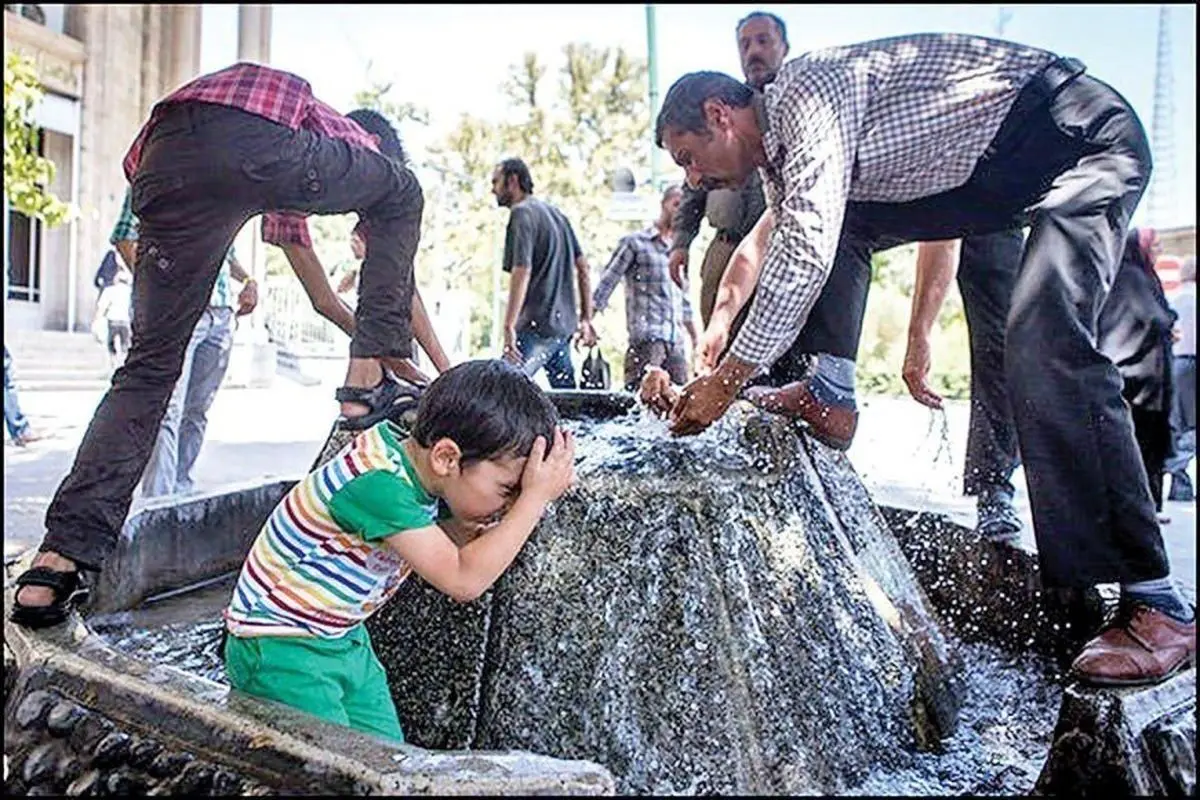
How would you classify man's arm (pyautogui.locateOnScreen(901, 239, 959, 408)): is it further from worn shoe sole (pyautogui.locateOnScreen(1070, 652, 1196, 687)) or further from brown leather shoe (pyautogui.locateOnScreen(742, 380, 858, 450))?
worn shoe sole (pyautogui.locateOnScreen(1070, 652, 1196, 687))

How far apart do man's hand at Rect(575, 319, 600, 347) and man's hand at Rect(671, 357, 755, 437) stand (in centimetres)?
492

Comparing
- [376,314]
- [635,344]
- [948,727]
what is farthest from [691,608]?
[635,344]

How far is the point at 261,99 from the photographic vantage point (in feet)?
8.64

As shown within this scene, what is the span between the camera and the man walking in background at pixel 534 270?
669 centimetres

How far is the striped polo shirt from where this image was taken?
1.79m

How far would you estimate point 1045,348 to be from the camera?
2148 millimetres

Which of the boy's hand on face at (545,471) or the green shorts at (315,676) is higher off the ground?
the boy's hand on face at (545,471)

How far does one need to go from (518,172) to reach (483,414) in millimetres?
5276

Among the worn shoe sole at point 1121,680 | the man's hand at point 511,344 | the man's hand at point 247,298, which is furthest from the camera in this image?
the man's hand at point 511,344

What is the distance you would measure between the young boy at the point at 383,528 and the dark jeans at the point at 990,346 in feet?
7.78

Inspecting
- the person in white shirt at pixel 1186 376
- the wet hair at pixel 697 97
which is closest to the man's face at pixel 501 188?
the wet hair at pixel 697 97

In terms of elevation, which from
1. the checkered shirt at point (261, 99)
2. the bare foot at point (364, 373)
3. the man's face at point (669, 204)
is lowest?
the bare foot at point (364, 373)

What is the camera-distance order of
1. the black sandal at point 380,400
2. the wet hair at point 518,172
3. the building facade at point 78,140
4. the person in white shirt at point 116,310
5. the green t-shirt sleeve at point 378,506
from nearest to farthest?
the green t-shirt sleeve at point 378,506 → the black sandal at point 380,400 → the wet hair at point 518,172 → the person in white shirt at point 116,310 → the building facade at point 78,140

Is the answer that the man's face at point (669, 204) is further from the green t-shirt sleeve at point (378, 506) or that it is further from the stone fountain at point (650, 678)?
the green t-shirt sleeve at point (378, 506)
